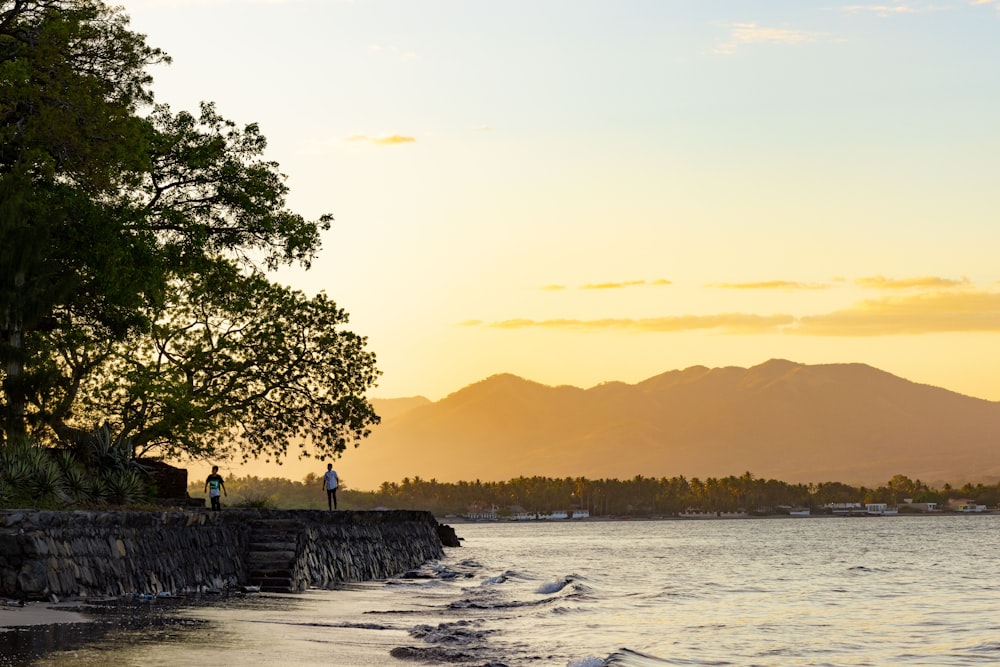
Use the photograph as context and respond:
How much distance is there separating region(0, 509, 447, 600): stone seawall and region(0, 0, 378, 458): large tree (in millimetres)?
4736

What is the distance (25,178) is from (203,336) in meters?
11.5

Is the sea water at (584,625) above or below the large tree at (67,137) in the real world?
below

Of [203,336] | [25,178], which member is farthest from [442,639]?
[203,336]

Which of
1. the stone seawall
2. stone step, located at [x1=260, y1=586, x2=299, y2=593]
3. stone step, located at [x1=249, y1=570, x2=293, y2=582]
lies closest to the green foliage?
the stone seawall

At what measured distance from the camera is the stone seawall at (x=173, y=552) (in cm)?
2202

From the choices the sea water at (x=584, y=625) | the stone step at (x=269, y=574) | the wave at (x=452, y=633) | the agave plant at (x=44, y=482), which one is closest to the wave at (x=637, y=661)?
the sea water at (x=584, y=625)

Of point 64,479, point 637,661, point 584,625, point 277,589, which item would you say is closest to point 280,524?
point 277,589

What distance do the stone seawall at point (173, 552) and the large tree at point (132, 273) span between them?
474 centimetres

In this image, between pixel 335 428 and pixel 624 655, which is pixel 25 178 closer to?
pixel 335 428

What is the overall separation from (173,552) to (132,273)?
10.1m

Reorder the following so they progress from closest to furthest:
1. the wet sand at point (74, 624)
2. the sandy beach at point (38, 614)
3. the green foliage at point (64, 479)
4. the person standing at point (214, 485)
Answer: the wet sand at point (74, 624) < the sandy beach at point (38, 614) < the green foliage at point (64, 479) < the person standing at point (214, 485)

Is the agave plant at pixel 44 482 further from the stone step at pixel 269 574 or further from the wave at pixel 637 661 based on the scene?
the wave at pixel 637 661

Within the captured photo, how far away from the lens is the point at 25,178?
104ft

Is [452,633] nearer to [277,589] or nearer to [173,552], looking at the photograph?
[173,552]
